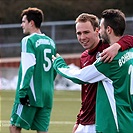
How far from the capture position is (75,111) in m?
15.2

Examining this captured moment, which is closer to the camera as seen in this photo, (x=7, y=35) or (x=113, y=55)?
(x=113, y=55)

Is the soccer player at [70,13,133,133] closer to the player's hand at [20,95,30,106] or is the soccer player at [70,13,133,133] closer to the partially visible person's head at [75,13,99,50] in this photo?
the partially visible person's head at [75,13,99,50]

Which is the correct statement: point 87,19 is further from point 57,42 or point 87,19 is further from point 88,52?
point 57,42

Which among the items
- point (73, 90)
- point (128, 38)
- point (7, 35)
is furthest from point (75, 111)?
point (7, 35)

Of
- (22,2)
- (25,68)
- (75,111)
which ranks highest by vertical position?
(22,2)

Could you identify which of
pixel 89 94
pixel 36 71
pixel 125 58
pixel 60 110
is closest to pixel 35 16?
pixel 36 71

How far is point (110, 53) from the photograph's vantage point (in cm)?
618

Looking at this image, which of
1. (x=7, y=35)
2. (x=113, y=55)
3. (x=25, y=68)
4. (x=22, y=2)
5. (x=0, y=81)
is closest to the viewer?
(x=113, y=55)

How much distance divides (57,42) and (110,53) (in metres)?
18.5

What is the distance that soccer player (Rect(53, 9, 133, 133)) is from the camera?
6238mm

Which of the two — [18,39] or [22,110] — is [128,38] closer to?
[22,110]

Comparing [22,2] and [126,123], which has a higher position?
[22,2]

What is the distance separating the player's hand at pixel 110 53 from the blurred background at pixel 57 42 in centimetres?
561

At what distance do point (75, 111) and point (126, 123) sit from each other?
8.88 metres
